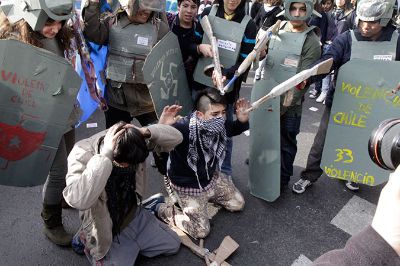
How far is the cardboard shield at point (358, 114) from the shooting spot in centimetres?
231

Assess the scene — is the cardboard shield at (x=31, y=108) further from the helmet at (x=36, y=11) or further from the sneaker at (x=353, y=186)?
the sneaker at (x=353, y=186)

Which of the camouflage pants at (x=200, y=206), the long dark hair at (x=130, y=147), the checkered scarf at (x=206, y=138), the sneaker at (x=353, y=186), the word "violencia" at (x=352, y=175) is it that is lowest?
the sneaker at (x=353, y=186)

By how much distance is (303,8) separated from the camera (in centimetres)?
240

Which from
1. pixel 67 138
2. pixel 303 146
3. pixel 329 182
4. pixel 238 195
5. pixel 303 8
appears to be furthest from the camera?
pixel 303 146

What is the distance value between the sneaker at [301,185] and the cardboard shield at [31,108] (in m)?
1.93

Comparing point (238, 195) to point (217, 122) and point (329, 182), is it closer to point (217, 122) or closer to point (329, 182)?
point (217, 122)

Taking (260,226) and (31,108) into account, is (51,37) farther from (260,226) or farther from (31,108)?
→ (260,226)

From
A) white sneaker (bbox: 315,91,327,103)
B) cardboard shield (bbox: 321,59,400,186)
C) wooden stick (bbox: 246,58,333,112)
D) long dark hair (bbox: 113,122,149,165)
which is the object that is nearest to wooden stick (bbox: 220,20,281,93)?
wooden stick (bbox: 246,58,333,112)

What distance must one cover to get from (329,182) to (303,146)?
2.39 feet

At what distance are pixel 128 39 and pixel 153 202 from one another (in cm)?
125

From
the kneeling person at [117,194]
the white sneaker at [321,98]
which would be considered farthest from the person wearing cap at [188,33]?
the white sneaker at [321,98]

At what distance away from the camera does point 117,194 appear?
1.99 meters

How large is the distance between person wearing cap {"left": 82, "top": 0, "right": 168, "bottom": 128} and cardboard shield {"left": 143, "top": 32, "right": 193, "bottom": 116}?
9 centimetres

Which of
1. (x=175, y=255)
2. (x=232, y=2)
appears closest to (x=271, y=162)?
(x=175, y=255)
